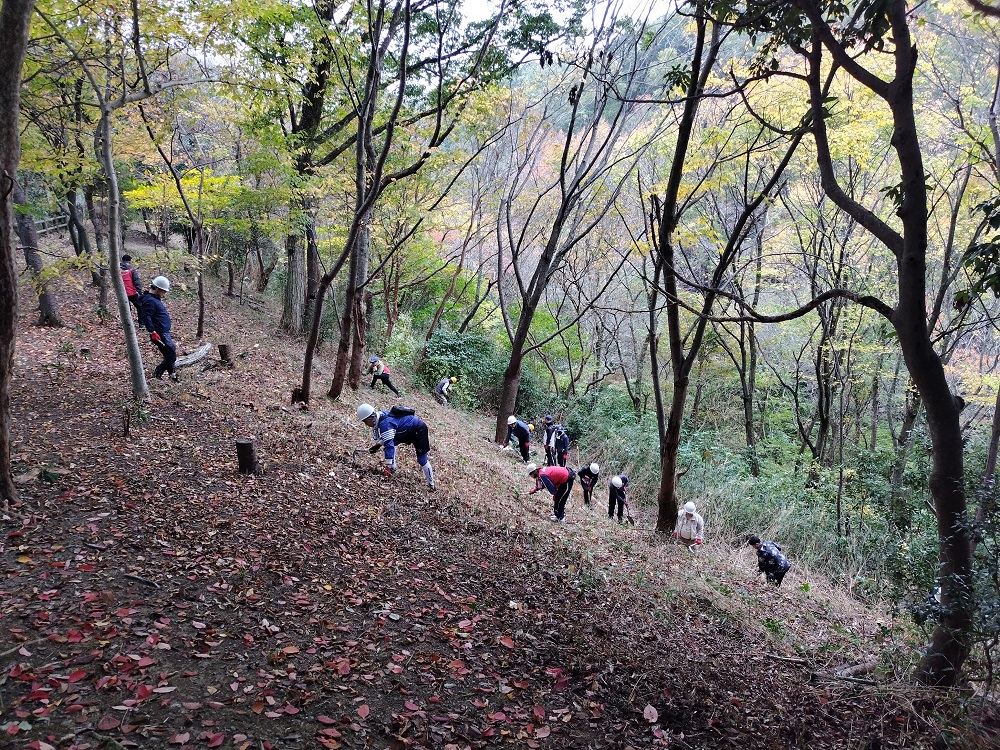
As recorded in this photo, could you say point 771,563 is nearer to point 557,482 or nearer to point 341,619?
point 557,482

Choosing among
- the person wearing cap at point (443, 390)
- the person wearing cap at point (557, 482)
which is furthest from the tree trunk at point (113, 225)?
the person wearing cap at point (443, 390)

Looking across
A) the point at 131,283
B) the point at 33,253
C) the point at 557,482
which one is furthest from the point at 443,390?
the point at 33,253

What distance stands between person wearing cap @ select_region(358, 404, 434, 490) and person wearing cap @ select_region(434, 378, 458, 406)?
932 cm

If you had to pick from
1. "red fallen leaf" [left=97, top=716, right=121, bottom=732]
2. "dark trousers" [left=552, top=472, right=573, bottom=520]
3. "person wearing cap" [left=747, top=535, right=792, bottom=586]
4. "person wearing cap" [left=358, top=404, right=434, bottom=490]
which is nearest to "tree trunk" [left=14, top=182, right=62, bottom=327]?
"person wearing cap" [left=358, top=404, right=434, bottom=490]

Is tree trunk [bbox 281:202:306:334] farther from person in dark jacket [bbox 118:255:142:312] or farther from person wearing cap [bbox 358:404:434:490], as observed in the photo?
person wearing cap [bbox 358:404:434:490]

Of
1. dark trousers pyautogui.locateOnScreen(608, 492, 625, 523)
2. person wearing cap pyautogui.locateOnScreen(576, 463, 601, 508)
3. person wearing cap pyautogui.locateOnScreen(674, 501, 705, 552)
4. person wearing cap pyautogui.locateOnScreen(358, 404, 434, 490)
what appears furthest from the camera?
person wearing cap pyautogui.locateOnScreen(576, 463, 601, 508)

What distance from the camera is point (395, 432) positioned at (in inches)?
333

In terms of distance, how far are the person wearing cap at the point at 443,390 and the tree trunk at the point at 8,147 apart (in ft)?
44.0

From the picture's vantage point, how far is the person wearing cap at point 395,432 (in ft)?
27.6

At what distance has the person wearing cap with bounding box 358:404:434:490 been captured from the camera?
8.40 m

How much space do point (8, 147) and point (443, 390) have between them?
1425 cm

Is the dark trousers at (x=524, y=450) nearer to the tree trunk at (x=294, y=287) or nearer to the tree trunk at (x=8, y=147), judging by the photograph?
the tree trunk at (x=294, y=287)

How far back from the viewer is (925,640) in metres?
5.24

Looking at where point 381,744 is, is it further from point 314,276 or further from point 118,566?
point 314,276
